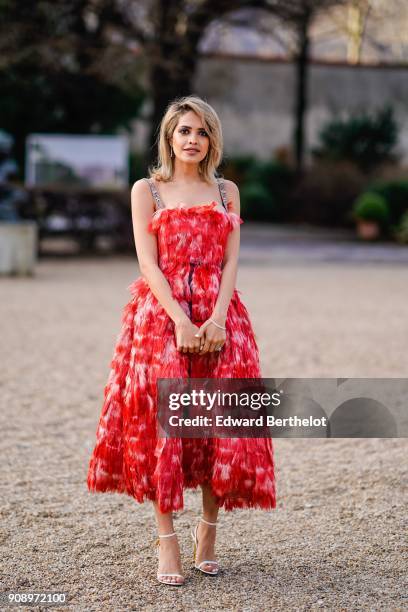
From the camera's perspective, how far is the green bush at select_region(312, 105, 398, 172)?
25.2 metres

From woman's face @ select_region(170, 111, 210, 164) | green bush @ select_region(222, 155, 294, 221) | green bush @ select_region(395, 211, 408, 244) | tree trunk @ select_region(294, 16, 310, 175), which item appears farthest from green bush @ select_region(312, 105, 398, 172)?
woman's face @ select_region(170, 111, 210, 164)

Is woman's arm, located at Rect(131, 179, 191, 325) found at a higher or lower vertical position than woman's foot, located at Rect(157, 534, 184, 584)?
higher

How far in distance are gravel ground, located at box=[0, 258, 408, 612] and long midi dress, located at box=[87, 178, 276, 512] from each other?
0.28 metres

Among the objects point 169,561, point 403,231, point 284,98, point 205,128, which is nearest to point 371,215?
point 403,231

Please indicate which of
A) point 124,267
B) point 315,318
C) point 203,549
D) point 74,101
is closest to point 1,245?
point 124,267

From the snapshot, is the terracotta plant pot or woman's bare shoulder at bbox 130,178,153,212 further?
the terracotta plant pot

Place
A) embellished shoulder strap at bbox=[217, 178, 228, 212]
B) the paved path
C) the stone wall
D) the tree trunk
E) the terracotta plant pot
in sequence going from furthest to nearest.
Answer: the stone wall < the tree trunk < the terracotta plant pot < the paved path < embellished shoulder strap at bbox=[217, 178, 228, 212]

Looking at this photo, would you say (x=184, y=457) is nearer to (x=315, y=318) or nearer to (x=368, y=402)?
(x=368, y=402)

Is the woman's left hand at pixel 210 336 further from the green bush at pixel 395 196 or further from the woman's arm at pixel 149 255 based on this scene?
the green bush at pixel 395 196

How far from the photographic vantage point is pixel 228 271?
10.1ft

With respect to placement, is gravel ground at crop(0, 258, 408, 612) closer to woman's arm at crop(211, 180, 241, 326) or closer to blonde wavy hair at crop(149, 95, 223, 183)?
woman's arm at crop(211, 180, 241, 326)

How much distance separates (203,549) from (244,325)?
0.75 metres

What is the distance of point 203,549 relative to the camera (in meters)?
3.10

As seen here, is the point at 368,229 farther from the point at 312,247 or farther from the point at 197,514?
the point at 197,514
